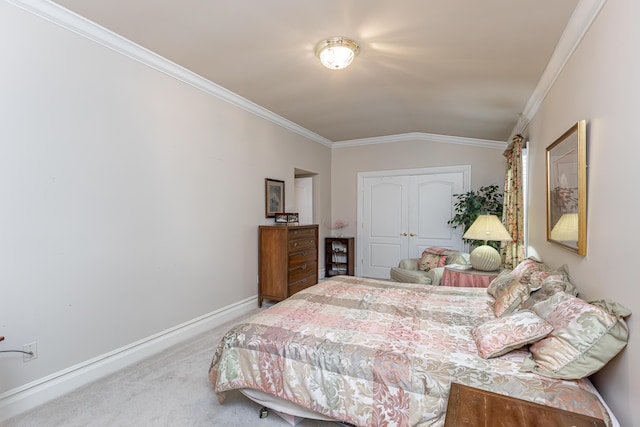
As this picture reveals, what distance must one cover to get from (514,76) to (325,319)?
2471 millimetres

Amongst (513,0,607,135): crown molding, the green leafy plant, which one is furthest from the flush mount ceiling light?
the green leafy plant

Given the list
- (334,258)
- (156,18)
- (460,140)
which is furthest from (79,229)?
(460,140)

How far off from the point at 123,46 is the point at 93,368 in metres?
2.42

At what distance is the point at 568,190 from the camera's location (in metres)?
1.87

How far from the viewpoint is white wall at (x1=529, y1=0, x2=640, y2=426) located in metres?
1.18

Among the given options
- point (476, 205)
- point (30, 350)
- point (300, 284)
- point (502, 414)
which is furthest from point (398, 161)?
point (30, 350)

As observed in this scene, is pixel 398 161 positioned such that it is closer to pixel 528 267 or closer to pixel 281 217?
pixel 281 217

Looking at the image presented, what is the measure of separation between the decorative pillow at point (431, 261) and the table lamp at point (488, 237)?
0.80m

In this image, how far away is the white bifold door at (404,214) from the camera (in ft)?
15.9

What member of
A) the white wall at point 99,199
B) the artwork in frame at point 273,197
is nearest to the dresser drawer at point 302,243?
the artwork in frame at point 273,197

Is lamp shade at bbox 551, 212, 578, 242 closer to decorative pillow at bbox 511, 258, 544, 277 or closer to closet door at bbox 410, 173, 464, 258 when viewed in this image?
decorative pillow at bbox 511, 258, 544, 277

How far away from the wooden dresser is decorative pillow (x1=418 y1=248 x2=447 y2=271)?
65.4 inches

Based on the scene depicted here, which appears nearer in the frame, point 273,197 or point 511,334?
point 511,334

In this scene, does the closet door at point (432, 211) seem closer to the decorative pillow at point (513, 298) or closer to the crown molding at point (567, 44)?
the crown molding at point (567, 44)
